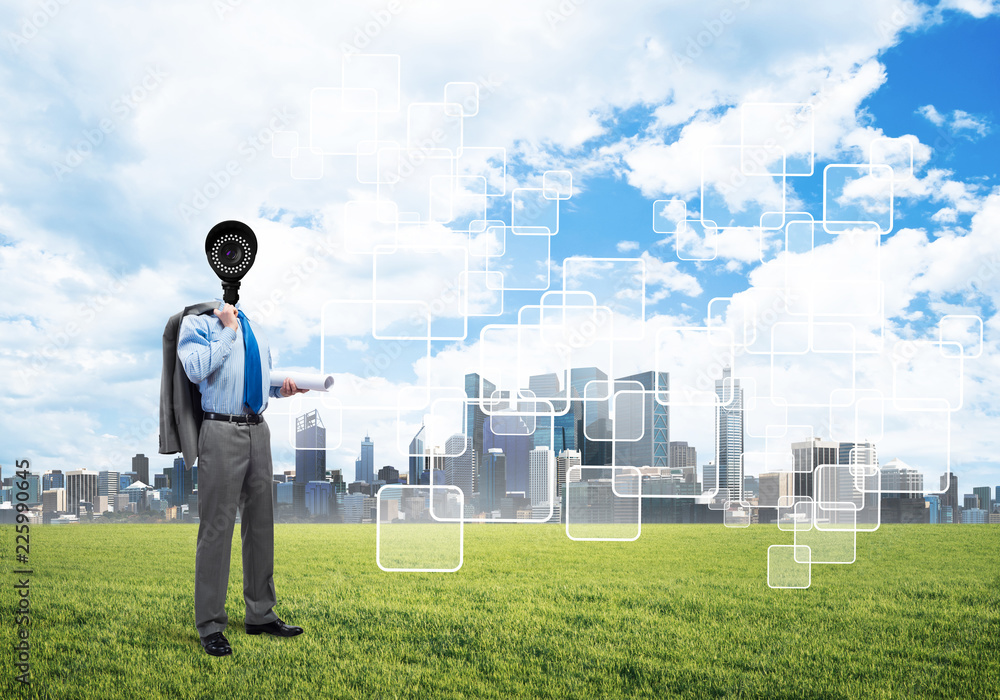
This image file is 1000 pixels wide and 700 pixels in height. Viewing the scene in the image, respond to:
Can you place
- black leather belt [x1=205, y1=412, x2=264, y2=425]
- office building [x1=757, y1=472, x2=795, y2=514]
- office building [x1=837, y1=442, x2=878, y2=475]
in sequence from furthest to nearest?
office building [x1=757, y1=472, x2=795, y2=514], office building [x1=837, y1=442, x2=878, y2=475], black leather belt [x1=205, y1=412, x2=264, y2=425]

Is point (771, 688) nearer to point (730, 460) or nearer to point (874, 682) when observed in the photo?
point (874, 682)

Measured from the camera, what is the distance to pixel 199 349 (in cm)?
475

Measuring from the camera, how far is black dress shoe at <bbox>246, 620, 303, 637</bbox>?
17.3 feet

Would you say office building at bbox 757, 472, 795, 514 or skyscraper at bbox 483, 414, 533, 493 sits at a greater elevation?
skyscraper at bbox 483, 414, 533, 493

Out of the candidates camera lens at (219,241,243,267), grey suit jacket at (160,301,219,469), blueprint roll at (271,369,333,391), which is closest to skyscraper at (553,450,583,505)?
blueprint roll at (271,369,333,391)

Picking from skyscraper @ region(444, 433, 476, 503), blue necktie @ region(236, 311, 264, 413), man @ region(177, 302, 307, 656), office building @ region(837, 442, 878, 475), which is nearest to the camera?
man @ region(177, 302, 307, 656)

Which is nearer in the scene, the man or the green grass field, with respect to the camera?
the green grass field

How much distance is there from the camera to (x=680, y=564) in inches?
327

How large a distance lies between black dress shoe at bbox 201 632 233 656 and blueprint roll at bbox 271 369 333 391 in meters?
1.75

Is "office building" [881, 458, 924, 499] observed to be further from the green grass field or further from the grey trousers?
the grey trousers

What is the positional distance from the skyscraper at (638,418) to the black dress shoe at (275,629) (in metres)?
2.97

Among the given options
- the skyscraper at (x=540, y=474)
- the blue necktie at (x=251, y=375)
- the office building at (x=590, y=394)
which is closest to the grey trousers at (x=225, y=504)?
the blue necktie at (x=251, y=375)

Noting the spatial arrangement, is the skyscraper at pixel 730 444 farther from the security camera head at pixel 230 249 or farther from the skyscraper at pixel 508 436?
the security camera head at pixel 230 249

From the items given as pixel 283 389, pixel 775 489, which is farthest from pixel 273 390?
pixel 775 489
